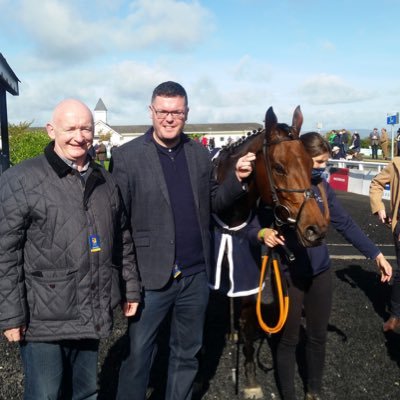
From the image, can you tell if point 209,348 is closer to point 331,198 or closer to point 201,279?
point 201,279

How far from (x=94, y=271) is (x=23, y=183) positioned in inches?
24.1

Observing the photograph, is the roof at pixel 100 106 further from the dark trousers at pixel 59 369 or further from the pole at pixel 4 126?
the dark trousers at pixel 59 369

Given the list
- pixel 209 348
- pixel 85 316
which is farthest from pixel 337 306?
pixel 85 316

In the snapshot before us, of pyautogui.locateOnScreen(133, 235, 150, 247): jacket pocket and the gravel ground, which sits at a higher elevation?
pyautogui.locateOnScreen(133, 235, 150, 247): jacket pocket

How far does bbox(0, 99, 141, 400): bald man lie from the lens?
2369 mm

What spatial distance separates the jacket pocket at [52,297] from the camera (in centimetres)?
244

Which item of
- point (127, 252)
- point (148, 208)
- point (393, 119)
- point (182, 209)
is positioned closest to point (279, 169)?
point (182, 209)

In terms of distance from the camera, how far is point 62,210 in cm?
244

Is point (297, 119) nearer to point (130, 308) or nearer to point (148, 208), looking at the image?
point (148, 208)

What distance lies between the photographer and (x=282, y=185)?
3.08 m

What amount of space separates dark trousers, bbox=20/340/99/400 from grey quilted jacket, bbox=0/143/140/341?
11 centimetres

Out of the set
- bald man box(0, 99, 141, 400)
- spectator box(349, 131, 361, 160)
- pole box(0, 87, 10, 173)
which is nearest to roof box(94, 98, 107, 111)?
spectator box(349, 131, 361, 160)

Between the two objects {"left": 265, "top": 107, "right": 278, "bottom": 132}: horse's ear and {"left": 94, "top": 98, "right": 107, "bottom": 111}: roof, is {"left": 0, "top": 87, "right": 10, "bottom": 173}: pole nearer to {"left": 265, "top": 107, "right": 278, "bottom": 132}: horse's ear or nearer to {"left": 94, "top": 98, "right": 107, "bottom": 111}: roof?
{"left": 265, "top": 107, "right": 278, "bottom": 132}: horse's ear

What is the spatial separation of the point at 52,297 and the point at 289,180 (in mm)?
1651
